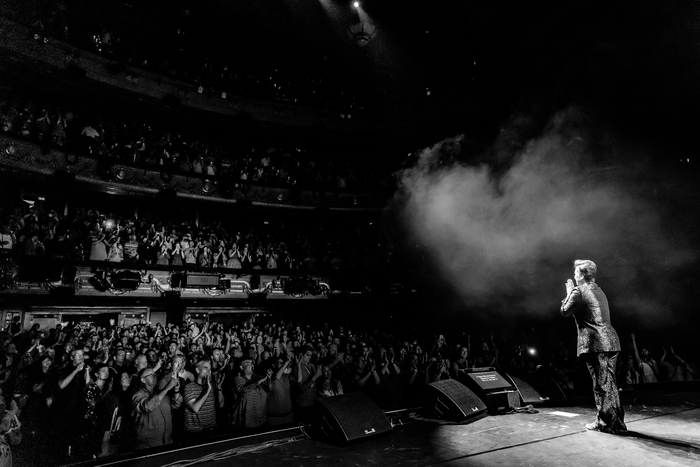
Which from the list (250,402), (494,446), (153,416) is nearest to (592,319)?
(494,446)

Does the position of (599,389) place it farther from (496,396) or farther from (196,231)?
(196,231)

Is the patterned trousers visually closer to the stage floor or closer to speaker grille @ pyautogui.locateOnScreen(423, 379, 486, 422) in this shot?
the stage floor

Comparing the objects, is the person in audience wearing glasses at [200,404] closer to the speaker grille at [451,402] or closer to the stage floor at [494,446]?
the stage floor at [494,446]

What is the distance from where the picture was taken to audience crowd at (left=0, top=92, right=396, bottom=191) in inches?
486

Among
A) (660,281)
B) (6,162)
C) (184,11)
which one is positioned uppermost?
(184,11)

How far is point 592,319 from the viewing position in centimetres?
372

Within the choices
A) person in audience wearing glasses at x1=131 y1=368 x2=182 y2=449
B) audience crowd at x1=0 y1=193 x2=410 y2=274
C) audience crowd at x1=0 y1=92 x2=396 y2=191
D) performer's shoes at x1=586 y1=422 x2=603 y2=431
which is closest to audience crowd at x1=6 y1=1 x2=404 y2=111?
audience crowd at x1=0 y1=92 x2=396 y2=191

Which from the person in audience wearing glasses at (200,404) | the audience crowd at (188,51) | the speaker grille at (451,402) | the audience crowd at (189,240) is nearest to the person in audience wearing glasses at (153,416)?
the person in audience wearing glasses at (200,404)

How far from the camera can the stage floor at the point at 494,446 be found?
2.88 m

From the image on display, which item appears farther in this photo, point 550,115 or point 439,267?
point 439,267

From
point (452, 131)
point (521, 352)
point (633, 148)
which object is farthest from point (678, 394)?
point (452, 131)

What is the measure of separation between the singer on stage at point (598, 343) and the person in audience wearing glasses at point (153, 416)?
4.61 meters

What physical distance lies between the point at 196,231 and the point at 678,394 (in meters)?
15.1

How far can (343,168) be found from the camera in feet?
60.9
